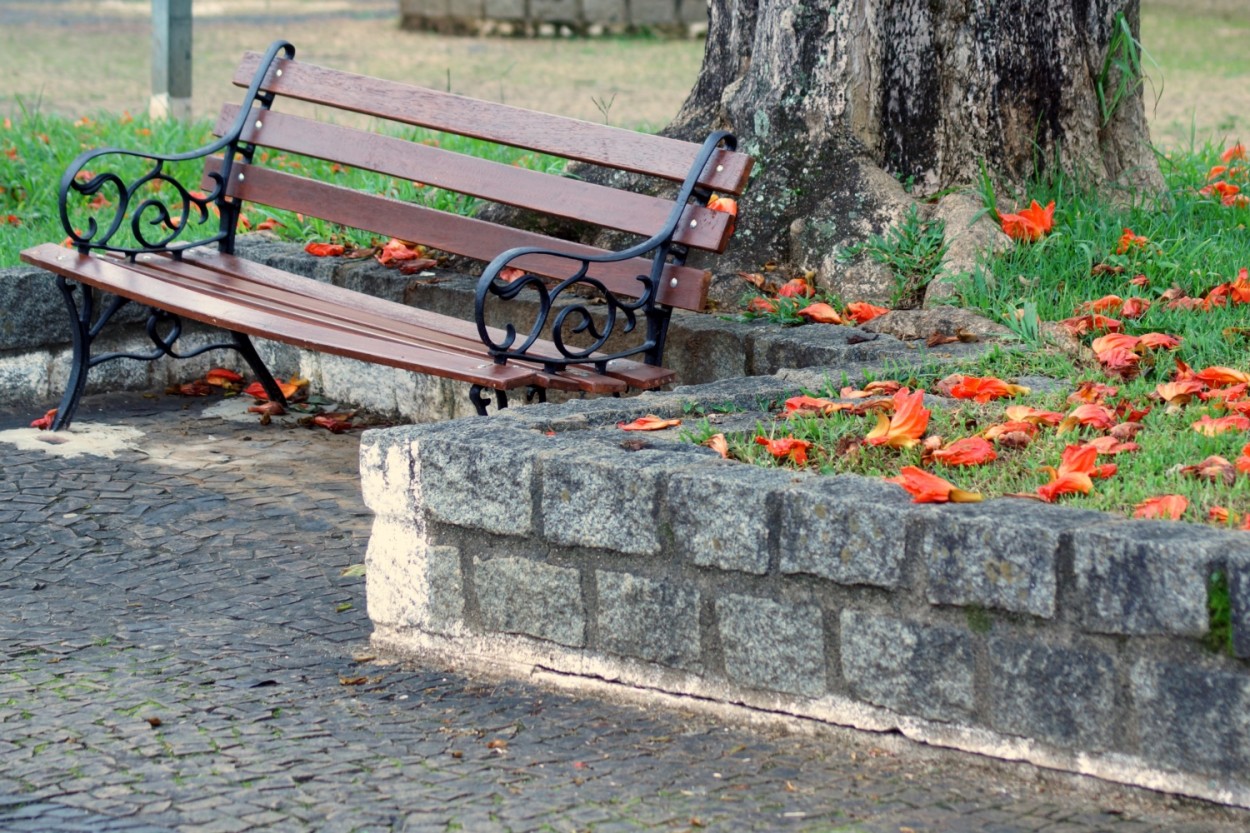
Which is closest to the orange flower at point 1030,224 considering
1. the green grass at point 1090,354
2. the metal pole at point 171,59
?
the green grass at point 1090,354

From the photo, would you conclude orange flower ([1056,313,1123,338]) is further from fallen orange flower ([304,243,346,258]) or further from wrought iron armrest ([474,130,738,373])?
fallen orange flower ([304,243,346,258])

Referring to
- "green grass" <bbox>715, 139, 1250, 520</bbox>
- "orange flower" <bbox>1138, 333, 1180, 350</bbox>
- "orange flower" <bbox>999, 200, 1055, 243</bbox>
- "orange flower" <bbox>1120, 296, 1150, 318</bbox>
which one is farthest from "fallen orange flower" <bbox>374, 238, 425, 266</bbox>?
"orange flower" <bbox>1138, 333, 1180, 350</bbox>

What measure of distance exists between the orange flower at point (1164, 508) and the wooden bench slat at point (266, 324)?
1.54 meters

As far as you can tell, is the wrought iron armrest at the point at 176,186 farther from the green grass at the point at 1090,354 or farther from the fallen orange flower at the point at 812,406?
the fallen orange flower at the point at 812,406

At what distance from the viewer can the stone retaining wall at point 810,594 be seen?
2.51 meters

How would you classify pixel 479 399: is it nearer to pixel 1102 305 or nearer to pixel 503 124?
pixel 503 124

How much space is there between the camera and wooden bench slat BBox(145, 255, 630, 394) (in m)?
4.11

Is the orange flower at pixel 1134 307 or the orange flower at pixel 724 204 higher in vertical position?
the orange flower at pixel 724 204

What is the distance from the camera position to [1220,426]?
123 inches

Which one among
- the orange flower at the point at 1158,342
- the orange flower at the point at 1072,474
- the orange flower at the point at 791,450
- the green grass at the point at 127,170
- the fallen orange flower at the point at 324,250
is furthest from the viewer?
the green grass at the point at 127,170

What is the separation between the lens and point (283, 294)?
4.67 metres

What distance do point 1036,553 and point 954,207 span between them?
2281 millimetres

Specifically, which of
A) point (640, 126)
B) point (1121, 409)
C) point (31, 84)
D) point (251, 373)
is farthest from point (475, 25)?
point (1121, 409)

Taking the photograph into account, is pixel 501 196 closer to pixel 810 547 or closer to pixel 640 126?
pixel 810 547
